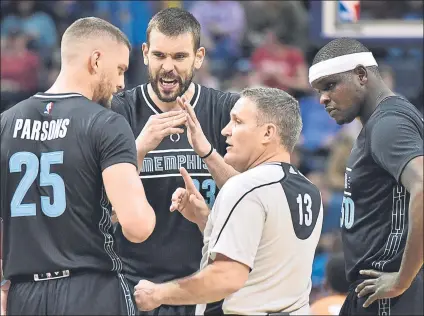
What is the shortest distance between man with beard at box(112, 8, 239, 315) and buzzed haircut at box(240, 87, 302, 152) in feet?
3.04

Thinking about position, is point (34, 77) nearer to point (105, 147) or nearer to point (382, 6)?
point (382, 6)

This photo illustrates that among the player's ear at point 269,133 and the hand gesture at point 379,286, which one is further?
the hand gesture at point 379,286

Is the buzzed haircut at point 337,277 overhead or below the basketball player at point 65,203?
below

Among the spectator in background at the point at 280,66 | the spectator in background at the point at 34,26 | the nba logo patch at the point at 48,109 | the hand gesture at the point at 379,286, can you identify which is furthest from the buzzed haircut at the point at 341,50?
the spectator in background at the point at 34,26

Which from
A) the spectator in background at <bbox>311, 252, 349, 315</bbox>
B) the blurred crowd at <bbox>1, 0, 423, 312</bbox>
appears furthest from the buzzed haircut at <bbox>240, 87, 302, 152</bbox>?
the blurred crowd at <bbox>1, 0, 423, 312</bbox>

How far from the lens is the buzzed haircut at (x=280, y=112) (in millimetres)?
4562

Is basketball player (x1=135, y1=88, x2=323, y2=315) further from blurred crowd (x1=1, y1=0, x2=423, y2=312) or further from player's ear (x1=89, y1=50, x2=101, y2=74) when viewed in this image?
blurred crowd (x1=1, y1=0, x2=423, y2=312)

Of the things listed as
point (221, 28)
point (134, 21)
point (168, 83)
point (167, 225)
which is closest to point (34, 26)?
point (134, 21)

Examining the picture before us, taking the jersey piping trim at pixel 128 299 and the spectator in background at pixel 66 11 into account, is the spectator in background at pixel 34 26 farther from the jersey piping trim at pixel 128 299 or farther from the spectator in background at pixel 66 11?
the jersey piping trim at pixel 128 299

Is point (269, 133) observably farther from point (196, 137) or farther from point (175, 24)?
point (175, 24)

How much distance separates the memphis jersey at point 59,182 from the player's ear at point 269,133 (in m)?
0.67

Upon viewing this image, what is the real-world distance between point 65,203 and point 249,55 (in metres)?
10.1

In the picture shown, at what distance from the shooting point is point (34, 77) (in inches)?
526

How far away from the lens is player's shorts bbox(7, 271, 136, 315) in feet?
14.9
